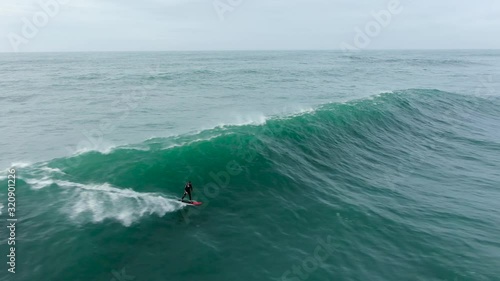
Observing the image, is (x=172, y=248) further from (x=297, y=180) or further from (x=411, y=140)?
(x=411, y=140)

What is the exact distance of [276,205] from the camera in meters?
24.6

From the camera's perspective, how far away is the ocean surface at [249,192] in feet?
59.8

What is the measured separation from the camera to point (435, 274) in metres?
18.0

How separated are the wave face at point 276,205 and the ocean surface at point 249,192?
0.10 m

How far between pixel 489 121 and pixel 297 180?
145 ft

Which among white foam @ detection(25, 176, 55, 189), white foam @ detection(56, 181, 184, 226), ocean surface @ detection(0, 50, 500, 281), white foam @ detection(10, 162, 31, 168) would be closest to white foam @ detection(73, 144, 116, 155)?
ocean surface @ detection(0, 50, 500, 281)

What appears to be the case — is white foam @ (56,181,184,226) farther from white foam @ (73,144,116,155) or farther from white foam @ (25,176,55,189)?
white foam @ (73,144,116,155)

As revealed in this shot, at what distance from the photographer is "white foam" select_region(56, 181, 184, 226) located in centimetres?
2130

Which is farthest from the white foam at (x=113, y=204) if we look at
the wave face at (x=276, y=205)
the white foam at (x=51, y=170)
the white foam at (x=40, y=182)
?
the white foam at (x=51, y=170)

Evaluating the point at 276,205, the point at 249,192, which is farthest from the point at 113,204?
the point at 276,205

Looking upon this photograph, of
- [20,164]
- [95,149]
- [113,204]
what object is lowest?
[113,204]

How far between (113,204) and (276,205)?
1176 centimetres

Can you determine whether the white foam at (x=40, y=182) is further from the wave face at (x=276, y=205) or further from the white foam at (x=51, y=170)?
the white foam at (x=51, y=170)

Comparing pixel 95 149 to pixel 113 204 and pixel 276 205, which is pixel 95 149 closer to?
pixel 113 204
